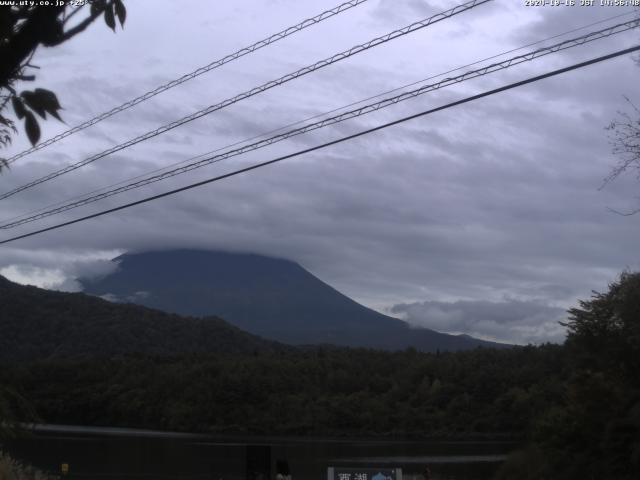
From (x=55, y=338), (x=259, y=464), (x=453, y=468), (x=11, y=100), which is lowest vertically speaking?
(x=453, y=468)

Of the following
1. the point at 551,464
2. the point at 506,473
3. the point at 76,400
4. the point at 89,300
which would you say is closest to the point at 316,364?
the point at 76,400

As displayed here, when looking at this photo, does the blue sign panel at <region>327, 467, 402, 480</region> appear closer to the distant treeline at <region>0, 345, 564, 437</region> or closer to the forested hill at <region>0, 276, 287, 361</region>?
the forested hill at <region>0, 276, 287, 361</region>

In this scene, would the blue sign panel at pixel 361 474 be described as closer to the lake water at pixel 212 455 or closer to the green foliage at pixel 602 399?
the green foliage at pixel 602 399

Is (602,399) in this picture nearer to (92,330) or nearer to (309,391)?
(309,391)

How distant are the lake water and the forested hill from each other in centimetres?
1448

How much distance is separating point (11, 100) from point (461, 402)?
325ft

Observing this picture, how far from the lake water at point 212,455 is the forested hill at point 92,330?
1448 cm

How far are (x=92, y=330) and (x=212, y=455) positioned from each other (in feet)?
223

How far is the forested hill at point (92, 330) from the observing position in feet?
355

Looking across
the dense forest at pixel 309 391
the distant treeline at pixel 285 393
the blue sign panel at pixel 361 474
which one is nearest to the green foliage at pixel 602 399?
the blue sign panel at pixel 361 474

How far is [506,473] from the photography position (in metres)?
41.1

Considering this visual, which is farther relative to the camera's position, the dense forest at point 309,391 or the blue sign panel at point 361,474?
the dense forest at point 309,391

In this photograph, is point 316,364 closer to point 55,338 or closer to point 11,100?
point 55,338

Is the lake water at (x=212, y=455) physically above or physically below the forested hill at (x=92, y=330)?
below
